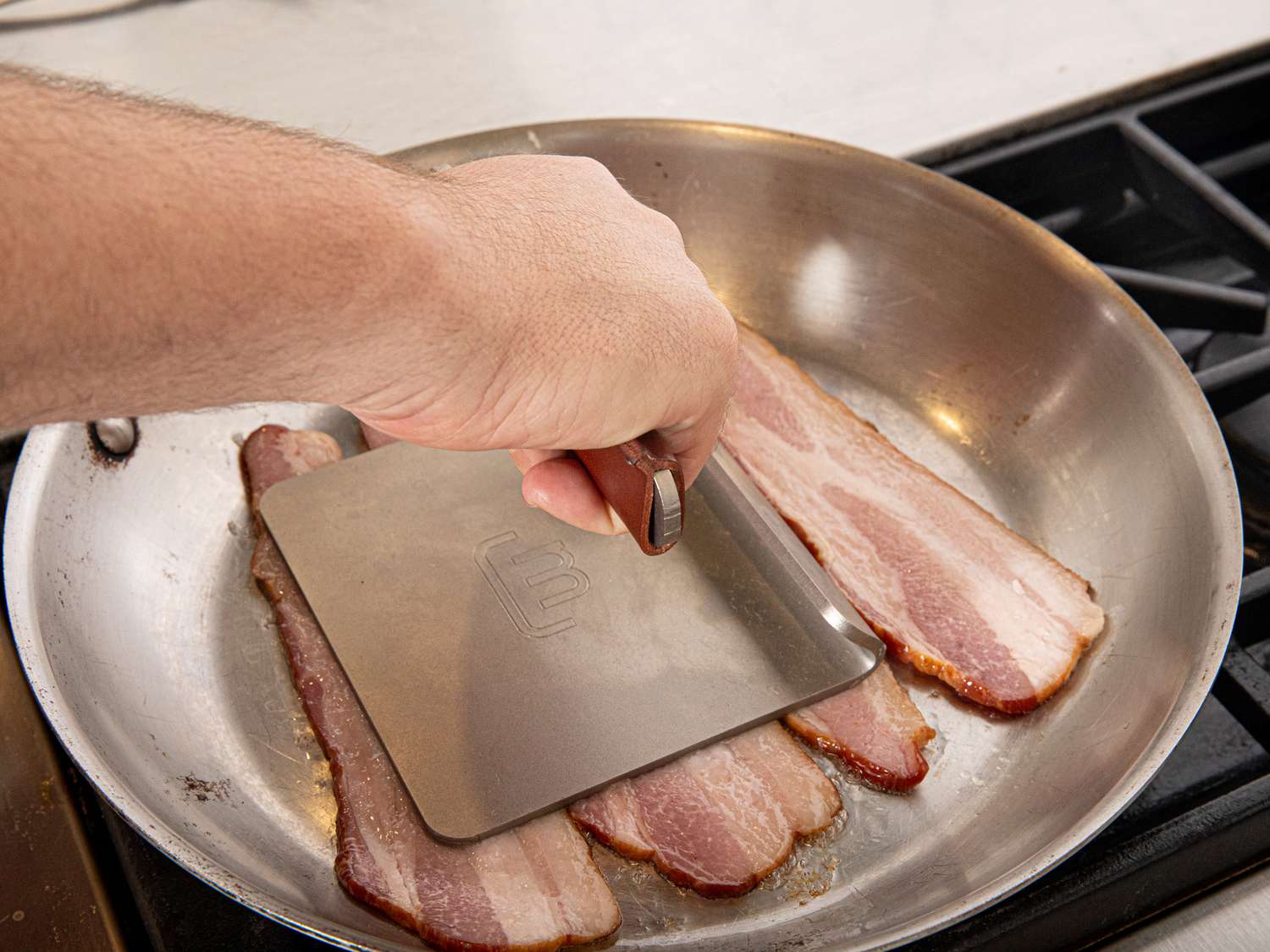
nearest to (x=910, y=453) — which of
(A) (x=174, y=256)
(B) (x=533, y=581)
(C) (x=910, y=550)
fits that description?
(C) (x=910, y=550)

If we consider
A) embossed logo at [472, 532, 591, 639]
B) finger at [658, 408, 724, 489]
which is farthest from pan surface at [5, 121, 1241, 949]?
finger at [658, 408, 724, 489]

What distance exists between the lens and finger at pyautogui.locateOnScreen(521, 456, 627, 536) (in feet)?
2.95

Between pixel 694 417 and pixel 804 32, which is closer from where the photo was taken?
pixel 694 417

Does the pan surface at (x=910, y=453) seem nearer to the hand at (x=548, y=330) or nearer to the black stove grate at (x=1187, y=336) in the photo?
the black stove grate at (x=1187, y=336)

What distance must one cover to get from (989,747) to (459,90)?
119cm

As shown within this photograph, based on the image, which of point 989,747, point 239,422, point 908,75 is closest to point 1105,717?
point 989,747

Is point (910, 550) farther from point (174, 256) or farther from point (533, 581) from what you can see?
point (174, 256)

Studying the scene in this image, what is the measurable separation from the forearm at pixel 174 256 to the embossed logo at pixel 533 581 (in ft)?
1.18

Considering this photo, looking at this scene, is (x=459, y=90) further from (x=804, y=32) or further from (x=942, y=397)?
(x=942, y=397)

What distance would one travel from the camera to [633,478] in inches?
31.5

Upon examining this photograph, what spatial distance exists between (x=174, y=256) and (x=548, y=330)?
0.24 metres

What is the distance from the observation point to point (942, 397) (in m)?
1.22

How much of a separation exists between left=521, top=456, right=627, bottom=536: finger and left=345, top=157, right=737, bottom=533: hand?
0.09 meters

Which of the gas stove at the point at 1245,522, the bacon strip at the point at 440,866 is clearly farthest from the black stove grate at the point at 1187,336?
the bacon strip at the point at 440,866
